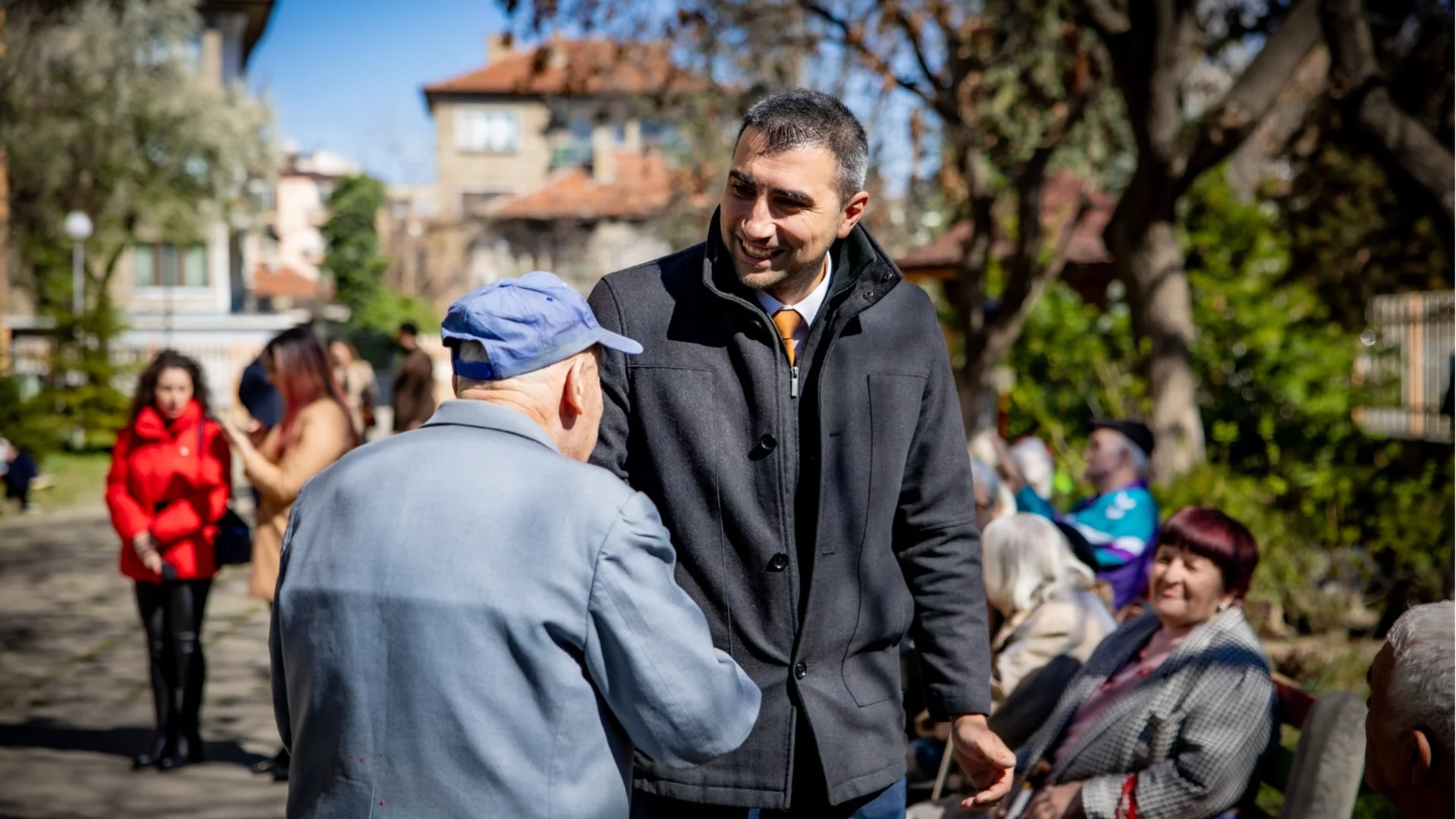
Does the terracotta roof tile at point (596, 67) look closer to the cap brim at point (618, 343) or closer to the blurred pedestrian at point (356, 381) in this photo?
the blurred pedestrian at point (356, 381)

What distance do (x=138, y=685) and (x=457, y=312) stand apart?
682cm

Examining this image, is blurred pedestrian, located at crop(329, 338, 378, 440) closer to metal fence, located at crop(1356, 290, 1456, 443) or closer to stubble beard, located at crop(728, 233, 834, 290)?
metal fence, located at crop(1356, 290, 1456, 443)

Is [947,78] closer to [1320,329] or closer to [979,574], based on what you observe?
[1320,329]

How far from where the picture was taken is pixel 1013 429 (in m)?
13.2

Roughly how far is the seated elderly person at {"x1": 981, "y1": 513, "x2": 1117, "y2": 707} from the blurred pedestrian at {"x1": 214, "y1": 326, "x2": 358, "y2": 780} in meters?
3.01

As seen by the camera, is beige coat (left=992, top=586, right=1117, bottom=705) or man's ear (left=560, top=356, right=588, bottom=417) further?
beige coat (left=992, top=586, right=1117, bottom=705)

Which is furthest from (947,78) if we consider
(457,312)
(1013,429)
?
(457,312)

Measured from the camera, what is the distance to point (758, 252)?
2795 millimetres

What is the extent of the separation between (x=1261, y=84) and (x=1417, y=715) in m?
8.13

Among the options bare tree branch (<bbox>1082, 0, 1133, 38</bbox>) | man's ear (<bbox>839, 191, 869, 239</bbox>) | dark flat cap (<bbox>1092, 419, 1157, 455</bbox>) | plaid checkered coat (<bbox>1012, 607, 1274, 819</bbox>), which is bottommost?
plaid checkered coat (<bbox>1012, 607, 1274, 819</bbox>)

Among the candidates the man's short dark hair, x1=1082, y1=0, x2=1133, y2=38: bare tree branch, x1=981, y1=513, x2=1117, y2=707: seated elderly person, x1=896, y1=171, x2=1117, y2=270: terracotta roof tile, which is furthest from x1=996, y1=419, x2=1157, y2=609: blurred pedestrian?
x1=896, y1=171, x2=1117, y2=270: terracotta roof tile

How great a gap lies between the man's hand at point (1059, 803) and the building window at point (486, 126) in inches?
2432

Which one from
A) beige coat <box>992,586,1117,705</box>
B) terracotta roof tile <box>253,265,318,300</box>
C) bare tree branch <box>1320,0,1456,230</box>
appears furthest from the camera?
terracotta roof tile <box>253,265,318,300</box>

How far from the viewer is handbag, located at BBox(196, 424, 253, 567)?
639cm
